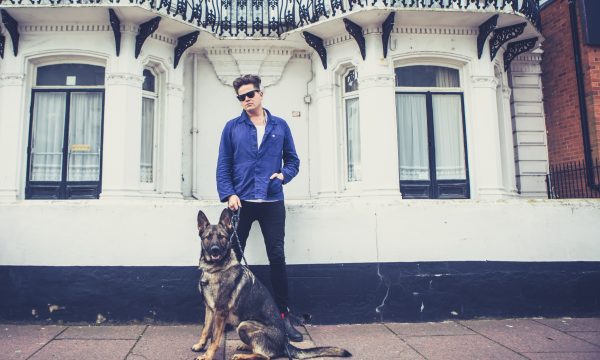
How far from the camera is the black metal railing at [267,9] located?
292 inches

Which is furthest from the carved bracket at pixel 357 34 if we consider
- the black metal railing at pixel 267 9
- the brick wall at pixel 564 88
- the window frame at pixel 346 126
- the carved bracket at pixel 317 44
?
the brick wall at pixel 564 88

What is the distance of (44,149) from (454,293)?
7.37m

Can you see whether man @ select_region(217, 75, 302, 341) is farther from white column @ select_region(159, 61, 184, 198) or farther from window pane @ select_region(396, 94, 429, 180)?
window pane @ select_region(396, 94, 429, 180)

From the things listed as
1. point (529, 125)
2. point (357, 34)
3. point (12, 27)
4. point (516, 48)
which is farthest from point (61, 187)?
point (529, 125)

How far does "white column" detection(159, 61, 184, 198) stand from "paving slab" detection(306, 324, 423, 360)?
13.7 feet

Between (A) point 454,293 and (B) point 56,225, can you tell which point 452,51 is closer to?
(A) point 454,293

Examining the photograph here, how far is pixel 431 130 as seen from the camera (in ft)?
27.2

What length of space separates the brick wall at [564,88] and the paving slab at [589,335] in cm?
509

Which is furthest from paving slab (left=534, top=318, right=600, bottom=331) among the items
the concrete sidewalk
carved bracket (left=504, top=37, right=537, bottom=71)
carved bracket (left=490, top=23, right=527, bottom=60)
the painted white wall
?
carved bracket (left=504, top=37, right=537, bottom=71)

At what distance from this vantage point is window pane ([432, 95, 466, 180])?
8.29m

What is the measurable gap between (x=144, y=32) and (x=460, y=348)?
706 centimetres

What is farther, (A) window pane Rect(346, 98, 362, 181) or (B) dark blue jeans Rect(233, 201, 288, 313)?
(A) window pane Rect(346, 98, 362, 181)

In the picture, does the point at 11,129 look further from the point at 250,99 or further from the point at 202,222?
the point at 202,222

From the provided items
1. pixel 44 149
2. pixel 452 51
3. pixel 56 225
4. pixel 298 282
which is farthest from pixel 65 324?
pixel 452 51
